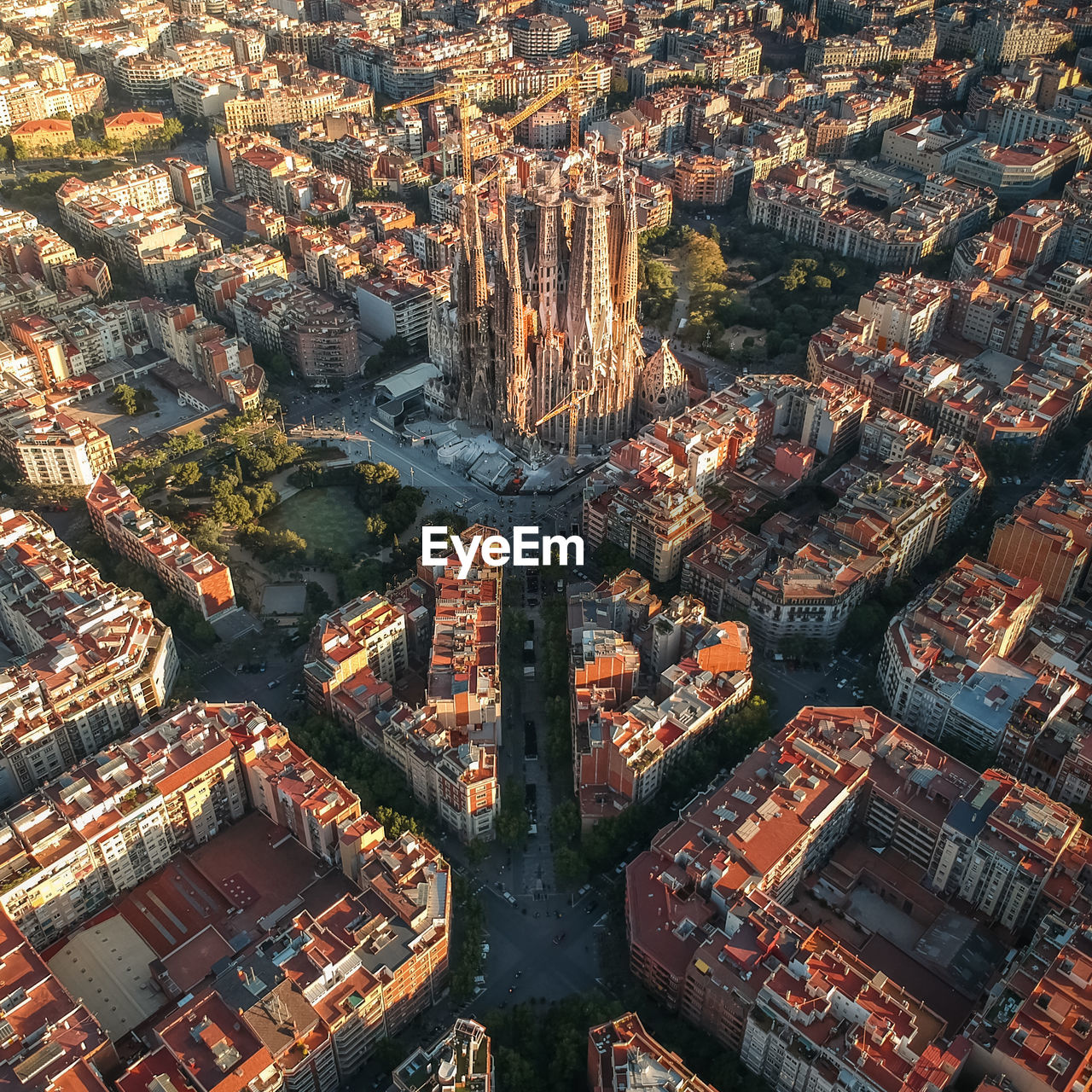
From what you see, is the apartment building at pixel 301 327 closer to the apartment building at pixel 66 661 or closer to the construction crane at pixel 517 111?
the apartment building at pixel 66 661

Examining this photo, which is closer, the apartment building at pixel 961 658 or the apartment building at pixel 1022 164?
the apartment building at pixel 961 658

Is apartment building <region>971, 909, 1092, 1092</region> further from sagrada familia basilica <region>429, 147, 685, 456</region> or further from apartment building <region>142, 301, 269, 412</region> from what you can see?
apartment building <region>142, 301, 269, 412</region>

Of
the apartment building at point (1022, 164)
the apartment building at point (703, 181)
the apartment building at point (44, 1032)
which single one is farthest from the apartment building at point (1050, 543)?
the apartment building at point (1022, 164)

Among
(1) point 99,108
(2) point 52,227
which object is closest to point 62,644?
(2) point 52,227

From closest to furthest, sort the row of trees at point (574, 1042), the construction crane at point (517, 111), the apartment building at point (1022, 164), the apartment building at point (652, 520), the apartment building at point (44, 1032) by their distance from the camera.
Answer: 1. the apartment building at point (44, 1032)
2. the row of trees at point (574, 1042)
3. the apartment building at point (652, 520)
4. the apartment building at point (1022, 164)
5. the construction crane at point (517, 111)

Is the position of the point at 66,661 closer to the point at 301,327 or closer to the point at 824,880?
the point at 301,327

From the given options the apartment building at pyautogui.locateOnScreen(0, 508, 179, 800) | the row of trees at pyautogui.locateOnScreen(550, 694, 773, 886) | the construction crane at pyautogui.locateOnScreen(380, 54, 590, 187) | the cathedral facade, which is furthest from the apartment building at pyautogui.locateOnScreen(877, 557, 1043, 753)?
the construction crane at pyautogui.locateOnScreen(380, 54, 590, 187)

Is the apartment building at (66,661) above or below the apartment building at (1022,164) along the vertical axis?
below

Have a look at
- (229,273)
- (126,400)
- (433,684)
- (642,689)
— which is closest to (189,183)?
(229,273)
